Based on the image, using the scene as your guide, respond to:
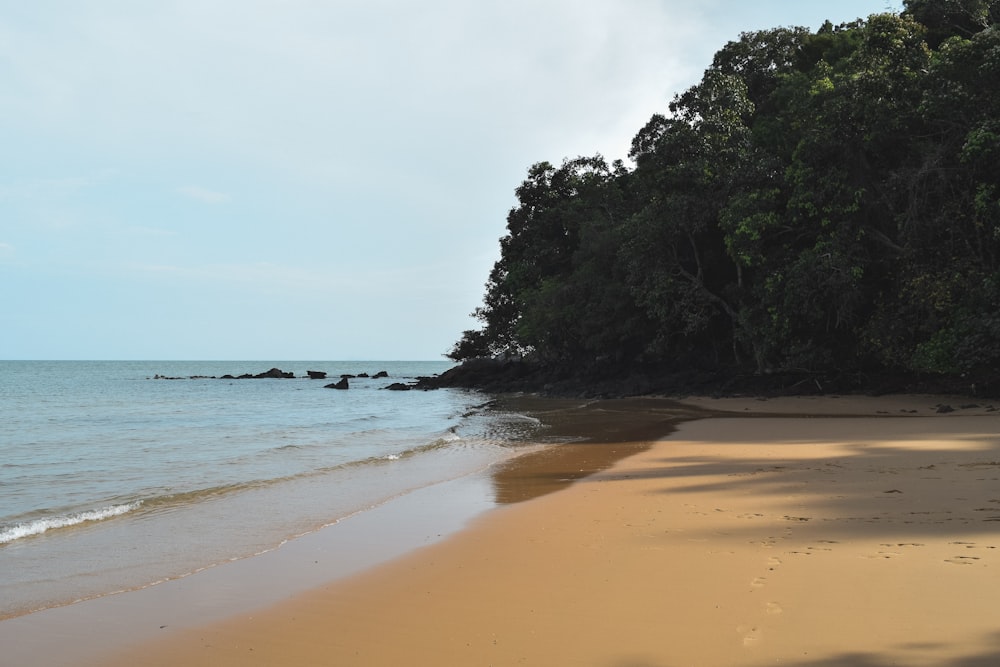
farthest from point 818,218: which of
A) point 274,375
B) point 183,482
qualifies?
point 274,375

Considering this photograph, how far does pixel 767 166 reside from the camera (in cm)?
2317

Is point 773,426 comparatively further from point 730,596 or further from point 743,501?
point 730,596

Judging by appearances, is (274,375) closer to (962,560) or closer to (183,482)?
(183,482)

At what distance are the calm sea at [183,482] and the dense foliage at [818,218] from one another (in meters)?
9.63

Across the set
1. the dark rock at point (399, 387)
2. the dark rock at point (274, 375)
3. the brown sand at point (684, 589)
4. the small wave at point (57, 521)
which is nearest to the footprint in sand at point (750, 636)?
the brown sand at point (684, 589)

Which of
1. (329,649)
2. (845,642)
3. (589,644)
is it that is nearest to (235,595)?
(329,649)

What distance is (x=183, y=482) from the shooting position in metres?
10.9

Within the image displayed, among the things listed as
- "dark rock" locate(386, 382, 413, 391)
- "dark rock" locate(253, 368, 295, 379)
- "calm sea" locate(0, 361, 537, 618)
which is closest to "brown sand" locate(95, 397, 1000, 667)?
"calm sea" locate(0, 361, 537, 618)

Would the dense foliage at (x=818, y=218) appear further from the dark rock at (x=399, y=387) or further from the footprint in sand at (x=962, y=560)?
the dark rock at (x=399, y=387)

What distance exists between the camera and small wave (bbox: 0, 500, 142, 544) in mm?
7355

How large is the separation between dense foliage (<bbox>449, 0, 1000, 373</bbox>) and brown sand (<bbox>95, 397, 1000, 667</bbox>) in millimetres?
11836

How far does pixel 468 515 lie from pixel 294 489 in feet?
12.2

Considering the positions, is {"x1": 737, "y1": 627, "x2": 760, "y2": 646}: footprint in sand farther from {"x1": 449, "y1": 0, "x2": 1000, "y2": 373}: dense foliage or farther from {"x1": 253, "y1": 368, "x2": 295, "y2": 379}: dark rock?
{"x1": 253, "y1": 368, "x2": 295, "y2": 379}: dark rock

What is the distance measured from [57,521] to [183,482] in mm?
2950
